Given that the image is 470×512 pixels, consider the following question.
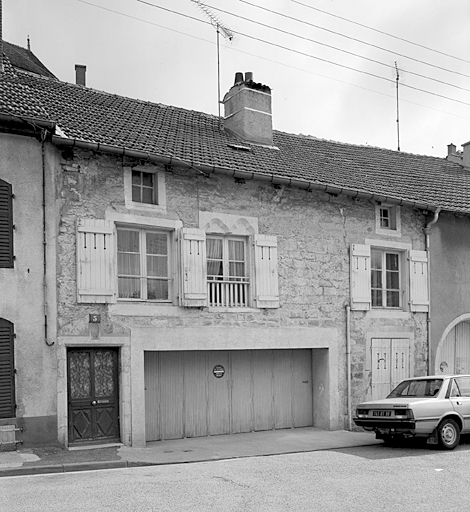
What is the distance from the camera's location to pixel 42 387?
11922 mm

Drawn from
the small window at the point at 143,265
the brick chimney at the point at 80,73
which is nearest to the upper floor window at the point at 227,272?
the small window at the point at 143,265

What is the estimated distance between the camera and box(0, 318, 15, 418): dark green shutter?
11.6m

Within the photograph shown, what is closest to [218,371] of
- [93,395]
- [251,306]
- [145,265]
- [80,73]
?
[251,306]

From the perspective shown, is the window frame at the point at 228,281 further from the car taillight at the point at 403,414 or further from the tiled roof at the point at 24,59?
the tiled roof at the point at 24,59

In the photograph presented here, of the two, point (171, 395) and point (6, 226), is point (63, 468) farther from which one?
point (6, 226)

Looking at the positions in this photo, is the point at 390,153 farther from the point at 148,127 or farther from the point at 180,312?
the point at 180,312

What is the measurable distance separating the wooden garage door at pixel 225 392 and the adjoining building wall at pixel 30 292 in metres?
2.38

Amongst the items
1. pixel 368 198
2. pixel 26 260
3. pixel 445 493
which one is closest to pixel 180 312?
pixel 26 260

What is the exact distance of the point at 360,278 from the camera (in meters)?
16.0

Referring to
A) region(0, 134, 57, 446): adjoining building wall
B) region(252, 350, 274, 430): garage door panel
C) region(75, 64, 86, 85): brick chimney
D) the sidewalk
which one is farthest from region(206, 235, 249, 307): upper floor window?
region(75, 64, 86, 85): brick chimney

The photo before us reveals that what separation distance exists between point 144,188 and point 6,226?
9.33 feet

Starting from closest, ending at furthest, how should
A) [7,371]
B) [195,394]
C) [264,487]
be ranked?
[264,487], [7,371], [195,394]

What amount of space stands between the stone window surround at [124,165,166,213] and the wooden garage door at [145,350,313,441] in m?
2.88

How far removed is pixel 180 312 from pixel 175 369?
135 centimetres
